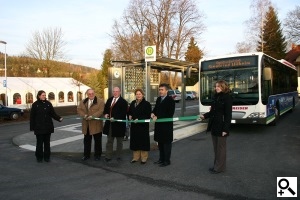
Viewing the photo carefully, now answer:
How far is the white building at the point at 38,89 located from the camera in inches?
1238

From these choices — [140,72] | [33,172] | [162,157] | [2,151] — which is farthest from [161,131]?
[140,72]

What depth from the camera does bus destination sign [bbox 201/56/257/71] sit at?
11.7 meters

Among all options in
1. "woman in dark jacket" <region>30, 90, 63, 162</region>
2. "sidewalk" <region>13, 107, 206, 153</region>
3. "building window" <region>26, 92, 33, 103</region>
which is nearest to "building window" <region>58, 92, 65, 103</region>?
"building window" <region>26, 92, 33, 103</region>

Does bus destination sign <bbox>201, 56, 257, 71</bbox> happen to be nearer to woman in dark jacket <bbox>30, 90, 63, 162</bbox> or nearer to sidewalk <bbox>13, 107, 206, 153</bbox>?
sidewalk <bbox>13, 107, 206, 153</bbox>

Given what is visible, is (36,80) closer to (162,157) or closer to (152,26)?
(152,26)

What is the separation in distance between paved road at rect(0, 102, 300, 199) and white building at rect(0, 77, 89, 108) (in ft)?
73.9

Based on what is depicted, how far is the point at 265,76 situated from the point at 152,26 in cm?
3676

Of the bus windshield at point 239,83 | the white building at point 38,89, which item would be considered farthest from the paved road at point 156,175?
the white building at point 38,89

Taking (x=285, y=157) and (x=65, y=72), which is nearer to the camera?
(x=285, y=157)

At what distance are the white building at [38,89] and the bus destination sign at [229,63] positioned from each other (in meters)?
20.5

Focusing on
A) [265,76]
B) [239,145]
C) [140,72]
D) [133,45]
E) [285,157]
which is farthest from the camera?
[133,45]

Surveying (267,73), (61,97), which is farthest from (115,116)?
(61,97)

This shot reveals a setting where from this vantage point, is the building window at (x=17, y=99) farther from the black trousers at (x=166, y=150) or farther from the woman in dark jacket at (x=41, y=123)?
the black trousers at (x=166, y=150)

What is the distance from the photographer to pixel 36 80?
117 feet
